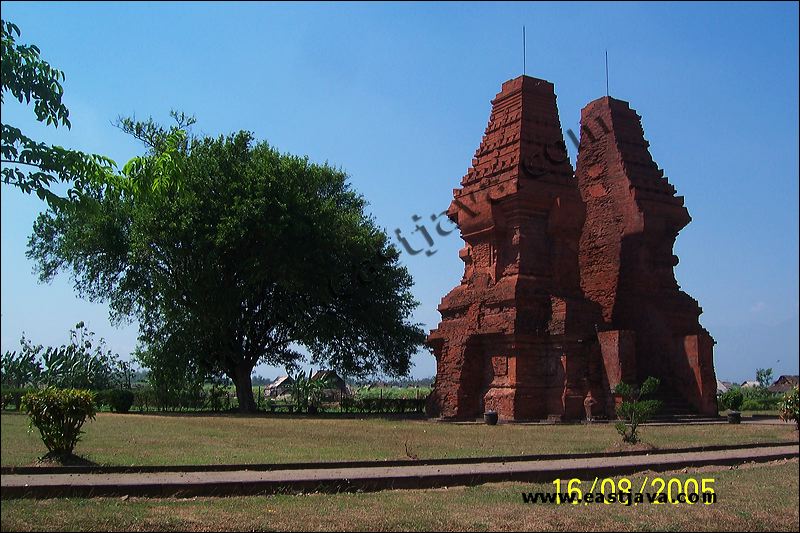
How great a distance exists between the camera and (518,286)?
73.2 ft

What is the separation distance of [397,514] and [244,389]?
2497 centimetres

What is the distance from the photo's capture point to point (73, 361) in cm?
3800

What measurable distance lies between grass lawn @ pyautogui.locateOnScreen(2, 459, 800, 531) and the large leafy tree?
18.6 meters

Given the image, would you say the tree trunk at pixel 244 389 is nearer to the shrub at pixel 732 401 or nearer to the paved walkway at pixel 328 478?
the shrub at pixel 732 401

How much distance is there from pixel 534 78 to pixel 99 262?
58.4 feet

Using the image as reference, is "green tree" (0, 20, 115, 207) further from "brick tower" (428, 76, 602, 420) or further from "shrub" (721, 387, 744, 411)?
"shrub" (721, 387, 744, 411)

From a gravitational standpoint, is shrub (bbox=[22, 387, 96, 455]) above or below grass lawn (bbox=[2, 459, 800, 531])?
above

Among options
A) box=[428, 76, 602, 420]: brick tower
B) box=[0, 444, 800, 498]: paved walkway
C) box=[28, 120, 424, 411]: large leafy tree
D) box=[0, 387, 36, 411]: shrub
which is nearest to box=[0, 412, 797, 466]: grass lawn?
box=[0, 387, 36, 411]: shrub

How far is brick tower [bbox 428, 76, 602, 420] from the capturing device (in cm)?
2169

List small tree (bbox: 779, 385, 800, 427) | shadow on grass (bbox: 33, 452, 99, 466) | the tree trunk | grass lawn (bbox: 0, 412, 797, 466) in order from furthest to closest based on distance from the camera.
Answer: the tree trunk < small tree (bbox: 779, 385, 800, 427) < grass lawn (bbox: 0, 412, 797, 466) < shadow on grass (bbox: 33, 452, 99, 466)

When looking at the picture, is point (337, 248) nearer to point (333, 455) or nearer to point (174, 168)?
point (333, 455)

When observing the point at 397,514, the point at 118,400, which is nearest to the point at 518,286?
the point at 397,514

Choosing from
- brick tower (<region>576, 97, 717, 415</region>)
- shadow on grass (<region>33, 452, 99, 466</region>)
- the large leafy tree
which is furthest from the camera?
the large leafy tree
